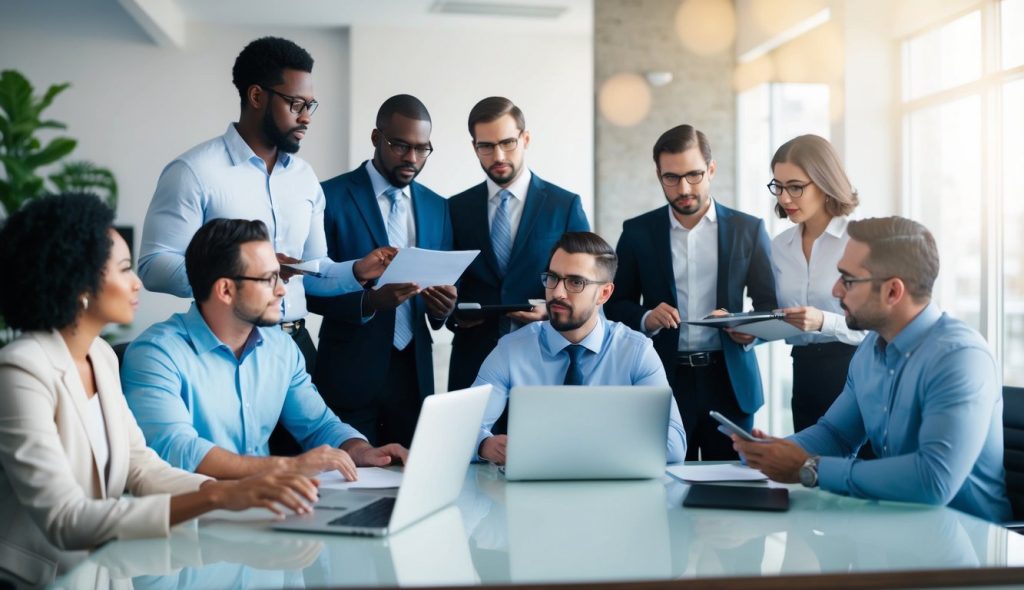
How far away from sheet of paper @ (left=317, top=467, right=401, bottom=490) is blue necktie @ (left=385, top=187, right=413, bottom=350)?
1.15 meters

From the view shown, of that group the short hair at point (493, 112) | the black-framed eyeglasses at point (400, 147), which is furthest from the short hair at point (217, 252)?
the short hair at point (493, 112)

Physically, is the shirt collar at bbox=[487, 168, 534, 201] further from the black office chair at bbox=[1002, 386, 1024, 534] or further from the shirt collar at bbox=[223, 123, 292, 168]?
the black office chair at bbox=[1002, 386, 1024, 534]

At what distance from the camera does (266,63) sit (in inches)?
125

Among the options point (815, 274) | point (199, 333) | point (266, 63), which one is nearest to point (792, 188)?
point (815, 274)

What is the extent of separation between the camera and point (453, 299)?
3305 mm

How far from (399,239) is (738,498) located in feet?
6.11

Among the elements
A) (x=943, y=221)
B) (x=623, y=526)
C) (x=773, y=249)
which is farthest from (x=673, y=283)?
(x=943, y=221)

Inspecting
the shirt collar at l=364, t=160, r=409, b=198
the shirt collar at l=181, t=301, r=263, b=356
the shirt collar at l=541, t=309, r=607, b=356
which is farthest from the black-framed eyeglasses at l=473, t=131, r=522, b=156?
the shirt collar at l=181, t=301, r=263, b=356

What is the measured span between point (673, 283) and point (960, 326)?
55.0 inches

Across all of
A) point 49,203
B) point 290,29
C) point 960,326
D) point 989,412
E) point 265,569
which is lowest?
point 265,569

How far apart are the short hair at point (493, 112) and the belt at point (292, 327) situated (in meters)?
0.92

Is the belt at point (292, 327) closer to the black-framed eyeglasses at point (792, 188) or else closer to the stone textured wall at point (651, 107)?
the black-framed eyeglasses at point (792, 188)

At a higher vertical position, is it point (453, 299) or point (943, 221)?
point (943, 221)

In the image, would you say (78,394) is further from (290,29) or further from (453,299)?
(290,29)
